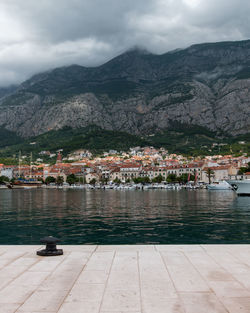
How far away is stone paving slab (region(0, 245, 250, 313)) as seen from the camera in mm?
5332

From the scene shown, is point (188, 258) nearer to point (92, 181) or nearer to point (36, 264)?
point (36, 264)

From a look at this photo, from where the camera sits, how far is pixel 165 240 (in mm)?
15789

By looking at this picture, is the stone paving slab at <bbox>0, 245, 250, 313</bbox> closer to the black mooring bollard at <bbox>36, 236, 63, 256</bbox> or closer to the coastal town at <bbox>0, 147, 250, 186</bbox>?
the black mooring bollard at <bbox>36, 236, 63, 256</bbox>

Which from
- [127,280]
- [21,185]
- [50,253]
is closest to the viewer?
[127,280]

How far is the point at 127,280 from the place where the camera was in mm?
6707

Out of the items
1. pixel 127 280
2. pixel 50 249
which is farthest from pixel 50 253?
pixel 127 280

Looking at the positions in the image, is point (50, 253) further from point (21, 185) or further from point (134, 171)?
point (134, 171)

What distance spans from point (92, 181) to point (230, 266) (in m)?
148

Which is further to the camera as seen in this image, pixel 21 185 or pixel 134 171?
pixel 134 171

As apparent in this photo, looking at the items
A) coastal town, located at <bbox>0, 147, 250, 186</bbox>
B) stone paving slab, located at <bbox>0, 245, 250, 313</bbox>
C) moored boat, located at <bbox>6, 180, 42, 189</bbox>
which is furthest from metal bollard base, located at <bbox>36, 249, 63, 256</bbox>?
moored boat, located at <bbox>6, 180, 42, 189</bbox>

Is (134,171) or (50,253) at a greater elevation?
(134,171)

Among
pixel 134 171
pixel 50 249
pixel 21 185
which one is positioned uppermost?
pixel 134 171

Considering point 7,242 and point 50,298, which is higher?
point 50,298

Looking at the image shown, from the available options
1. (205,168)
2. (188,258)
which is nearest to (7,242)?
(188,258)
